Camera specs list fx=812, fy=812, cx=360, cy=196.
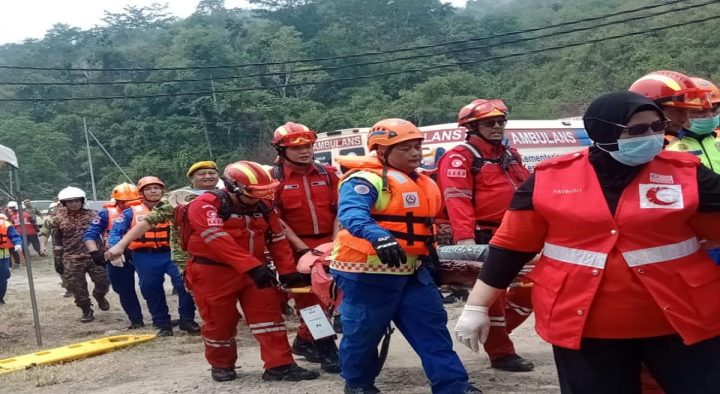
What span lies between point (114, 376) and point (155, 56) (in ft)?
206

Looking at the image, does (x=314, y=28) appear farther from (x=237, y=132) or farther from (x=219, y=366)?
(x=219, y=366)

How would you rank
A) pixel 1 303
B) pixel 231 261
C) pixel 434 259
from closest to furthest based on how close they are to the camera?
pixel 434 259 → pixel 231 261 → pixel 1 303

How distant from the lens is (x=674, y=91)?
436 centimetres

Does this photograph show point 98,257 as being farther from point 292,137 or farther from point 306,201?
point 292,137

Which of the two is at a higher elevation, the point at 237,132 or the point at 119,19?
the point at 119,19

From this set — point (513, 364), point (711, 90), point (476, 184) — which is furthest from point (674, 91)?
point (513, 364)

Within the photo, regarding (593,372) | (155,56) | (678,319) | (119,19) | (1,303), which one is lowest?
(1,303)

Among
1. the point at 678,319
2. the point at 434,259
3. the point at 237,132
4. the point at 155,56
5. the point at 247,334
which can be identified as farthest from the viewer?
the point at 155,56

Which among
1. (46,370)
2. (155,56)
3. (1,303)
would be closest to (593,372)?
(46,370)

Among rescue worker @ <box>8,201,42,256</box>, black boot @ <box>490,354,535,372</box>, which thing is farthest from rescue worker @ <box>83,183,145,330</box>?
rescue worker @ <box>8,201,42,256</box>

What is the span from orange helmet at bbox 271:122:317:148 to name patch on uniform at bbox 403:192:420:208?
1.96m

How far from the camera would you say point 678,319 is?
2.88 metres

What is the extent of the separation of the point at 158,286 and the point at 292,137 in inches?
147

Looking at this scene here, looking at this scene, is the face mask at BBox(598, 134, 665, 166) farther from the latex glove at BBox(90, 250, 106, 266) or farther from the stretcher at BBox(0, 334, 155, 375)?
the latex glove at BBox(90, 250, 106, 266)
